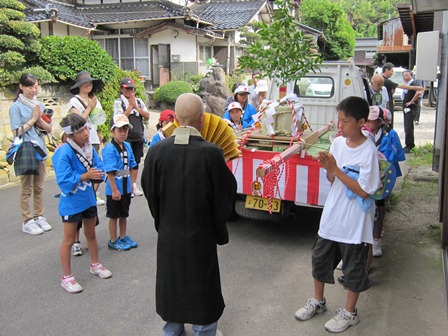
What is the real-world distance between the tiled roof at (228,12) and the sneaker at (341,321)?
68.1 ft

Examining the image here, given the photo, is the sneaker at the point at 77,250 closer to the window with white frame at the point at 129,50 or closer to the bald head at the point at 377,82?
the bald head at the point at 377,82

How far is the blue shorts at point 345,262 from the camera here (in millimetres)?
3354

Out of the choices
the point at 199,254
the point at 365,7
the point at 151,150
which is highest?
the point at 365,7

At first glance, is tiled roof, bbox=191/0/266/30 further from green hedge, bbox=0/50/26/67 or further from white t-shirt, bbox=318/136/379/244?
white t-shirt, bbox=318/136/379/244

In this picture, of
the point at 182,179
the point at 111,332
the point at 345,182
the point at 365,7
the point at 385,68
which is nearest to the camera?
the point at 182,179

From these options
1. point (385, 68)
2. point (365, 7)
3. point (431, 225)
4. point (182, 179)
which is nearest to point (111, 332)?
point (182, 179)

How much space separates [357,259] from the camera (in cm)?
335

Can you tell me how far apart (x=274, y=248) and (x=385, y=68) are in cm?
590

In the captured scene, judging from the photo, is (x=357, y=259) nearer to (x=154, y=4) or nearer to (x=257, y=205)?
(x=257, y=205)

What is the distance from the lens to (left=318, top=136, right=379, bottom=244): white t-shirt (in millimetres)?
3240

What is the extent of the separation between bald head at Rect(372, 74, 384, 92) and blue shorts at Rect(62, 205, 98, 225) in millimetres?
5803

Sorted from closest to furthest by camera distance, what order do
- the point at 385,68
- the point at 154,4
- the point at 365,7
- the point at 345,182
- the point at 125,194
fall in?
1. the point at 345,182
2. the point at 125,194
3. the point at 385,68
4. the point at 154,4
5. the point at 365,7

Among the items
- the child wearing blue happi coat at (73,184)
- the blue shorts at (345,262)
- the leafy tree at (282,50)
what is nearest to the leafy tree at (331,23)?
the leafy tree at (282,50)

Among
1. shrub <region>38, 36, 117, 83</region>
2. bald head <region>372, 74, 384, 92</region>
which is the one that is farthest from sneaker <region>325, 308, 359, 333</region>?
shrub <region>38, 36, 117, 83</region>
